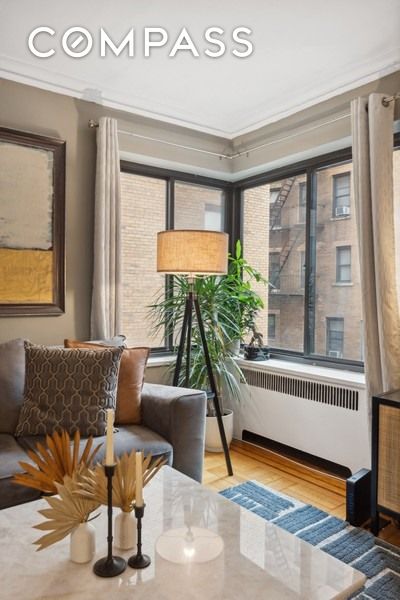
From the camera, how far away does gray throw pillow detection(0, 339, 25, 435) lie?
2.31 m

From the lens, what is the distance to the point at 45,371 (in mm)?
2299

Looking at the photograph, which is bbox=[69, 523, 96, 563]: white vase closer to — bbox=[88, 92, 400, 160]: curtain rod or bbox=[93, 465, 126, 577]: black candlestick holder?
bbox=[93, 465, 126, 577]: black candlestick holder

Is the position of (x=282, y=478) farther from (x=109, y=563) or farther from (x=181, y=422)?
(x=109, y=563)

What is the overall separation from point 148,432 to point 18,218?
1601mm

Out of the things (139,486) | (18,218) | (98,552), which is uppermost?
(18,218)

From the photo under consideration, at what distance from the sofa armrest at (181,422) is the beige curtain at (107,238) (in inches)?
31.9

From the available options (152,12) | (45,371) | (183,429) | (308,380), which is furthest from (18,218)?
(308,380)

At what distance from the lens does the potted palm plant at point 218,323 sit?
3.36m

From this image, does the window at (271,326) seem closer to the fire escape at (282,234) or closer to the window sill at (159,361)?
the fire escape at (282,234)

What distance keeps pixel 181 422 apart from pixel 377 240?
1.51 metres

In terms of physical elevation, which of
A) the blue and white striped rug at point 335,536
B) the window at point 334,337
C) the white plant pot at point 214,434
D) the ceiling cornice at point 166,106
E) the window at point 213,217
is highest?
the ceiling cornice at point 166,106

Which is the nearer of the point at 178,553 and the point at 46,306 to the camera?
the point at 178,553

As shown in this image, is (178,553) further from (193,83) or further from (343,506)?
(193,83)

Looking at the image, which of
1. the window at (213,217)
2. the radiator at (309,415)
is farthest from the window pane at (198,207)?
the radiator at (309,415)
